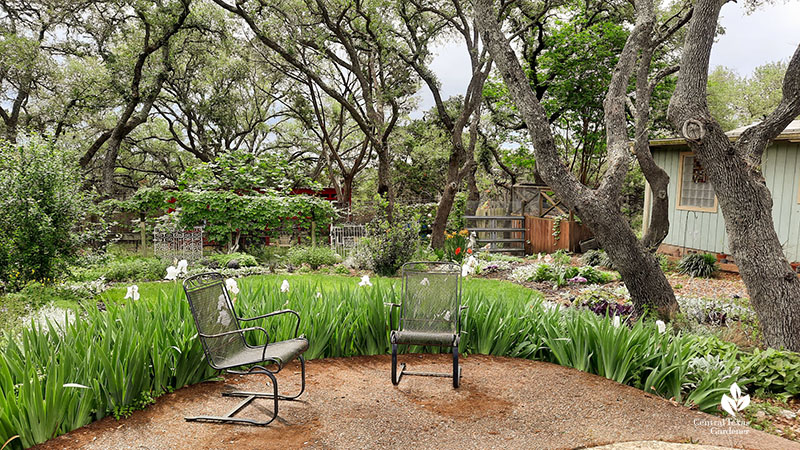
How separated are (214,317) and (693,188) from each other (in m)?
10.7

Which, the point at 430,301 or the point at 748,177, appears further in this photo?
the point at 748,177

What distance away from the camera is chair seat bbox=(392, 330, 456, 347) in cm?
372

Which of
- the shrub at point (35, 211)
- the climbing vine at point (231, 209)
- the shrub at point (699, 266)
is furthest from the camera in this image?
the climbing vine at point (231, 209)

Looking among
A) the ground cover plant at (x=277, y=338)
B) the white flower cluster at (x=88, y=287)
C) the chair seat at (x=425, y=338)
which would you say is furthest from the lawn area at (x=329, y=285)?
the chair seat at (x=425, y=338)

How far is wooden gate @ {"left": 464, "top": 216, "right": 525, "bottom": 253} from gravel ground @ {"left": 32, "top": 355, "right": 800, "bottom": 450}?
31.7ft

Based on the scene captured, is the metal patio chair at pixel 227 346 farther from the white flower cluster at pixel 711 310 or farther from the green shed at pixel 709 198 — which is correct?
the green shed at pixel 709 198

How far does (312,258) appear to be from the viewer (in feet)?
34.6

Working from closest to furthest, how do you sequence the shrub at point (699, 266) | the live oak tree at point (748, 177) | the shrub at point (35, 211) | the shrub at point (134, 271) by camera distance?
the live oak tree at point (748, 177), the shrub at point (35, 211), the shrub at point (134, 271), the shrub at point (699, 266)

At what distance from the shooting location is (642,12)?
579 cm

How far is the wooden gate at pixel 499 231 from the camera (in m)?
13.6

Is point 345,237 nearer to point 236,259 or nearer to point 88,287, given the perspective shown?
point 236,259

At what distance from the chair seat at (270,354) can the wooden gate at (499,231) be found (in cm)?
1012

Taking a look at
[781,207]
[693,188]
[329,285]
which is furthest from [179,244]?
[781,207]

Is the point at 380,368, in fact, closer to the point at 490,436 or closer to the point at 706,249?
the point at 490,436
